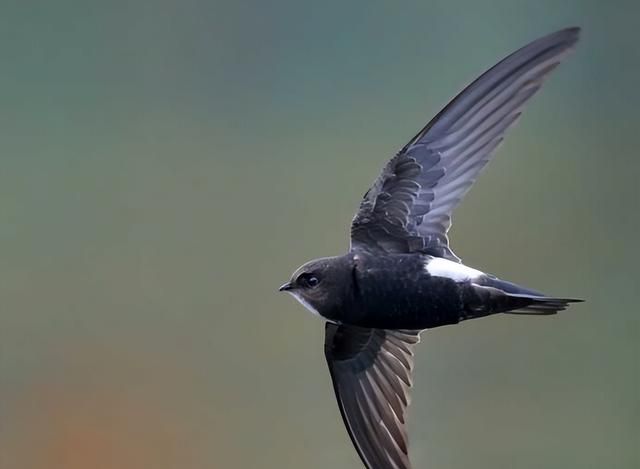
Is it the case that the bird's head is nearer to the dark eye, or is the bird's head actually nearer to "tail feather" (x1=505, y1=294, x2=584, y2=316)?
the dark eye

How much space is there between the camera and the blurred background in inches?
49.2

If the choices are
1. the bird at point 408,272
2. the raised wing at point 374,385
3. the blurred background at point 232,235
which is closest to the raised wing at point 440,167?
the bird at point 408,272

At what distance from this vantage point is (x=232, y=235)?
1275 mm

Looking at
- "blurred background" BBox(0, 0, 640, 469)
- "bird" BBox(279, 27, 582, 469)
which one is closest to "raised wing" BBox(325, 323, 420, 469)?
"bird" BBox(279, 27, 582, 469)

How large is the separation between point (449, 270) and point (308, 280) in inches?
5.2

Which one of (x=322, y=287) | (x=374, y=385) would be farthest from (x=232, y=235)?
(x=322, y=287)

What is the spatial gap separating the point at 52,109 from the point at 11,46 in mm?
119

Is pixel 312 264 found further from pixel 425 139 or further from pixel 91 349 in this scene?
pixel 91 349

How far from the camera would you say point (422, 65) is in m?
1.35

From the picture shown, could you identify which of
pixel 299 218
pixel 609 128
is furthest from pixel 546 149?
pixel 299 218

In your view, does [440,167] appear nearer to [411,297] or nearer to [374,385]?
[411,297]

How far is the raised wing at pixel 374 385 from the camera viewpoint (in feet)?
2.72

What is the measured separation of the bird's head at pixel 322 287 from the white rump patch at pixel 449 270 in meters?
0.08

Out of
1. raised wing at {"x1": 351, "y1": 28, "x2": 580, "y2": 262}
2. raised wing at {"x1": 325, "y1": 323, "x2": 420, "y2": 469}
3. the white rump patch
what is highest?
raised wing at {"x1": 351, "y1": 28, "x2": 580, "y2": 262}
